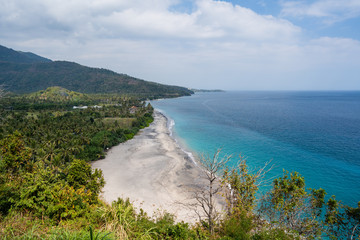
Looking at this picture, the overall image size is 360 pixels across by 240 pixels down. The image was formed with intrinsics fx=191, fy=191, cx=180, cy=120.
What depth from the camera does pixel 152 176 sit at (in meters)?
39.5

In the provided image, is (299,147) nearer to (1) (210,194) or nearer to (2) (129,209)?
(1) (210,194)

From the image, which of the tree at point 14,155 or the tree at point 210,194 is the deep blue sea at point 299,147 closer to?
the tree at point 210,194

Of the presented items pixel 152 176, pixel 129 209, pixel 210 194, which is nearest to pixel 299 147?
pixel 152 176

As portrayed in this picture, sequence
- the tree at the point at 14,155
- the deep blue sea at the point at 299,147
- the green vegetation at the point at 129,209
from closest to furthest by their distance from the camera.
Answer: the green vegetation at the point at 129,209 → the tree at the point at 14,155 → the deep blue sea at the point at 299,147

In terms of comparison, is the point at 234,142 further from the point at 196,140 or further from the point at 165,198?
the point at 165,198

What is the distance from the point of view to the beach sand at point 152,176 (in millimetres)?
30172

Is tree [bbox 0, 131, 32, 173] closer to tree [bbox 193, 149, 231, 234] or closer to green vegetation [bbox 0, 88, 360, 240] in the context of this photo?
green vegetation [bbox 0, 88, 360, 240]

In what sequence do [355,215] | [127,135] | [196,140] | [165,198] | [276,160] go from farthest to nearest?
1. [127,135]
2. [196,140]
3. [276,160]
4. [165,198]
5. [355,215]

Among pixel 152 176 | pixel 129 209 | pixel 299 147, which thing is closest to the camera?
pixel 129 209

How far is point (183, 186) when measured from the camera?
3541cm

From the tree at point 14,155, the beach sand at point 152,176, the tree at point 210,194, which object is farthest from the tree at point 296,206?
the tree at point 14,155

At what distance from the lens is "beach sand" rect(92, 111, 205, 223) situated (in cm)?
3017

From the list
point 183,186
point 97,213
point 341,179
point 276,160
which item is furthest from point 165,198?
point 341,179

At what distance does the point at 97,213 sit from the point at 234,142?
55216mm
